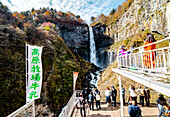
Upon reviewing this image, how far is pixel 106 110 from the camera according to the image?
600cm

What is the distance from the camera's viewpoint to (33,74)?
189 inches

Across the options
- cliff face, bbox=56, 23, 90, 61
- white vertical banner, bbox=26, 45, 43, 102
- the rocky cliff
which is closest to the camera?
white vertical banner, bbox=26, 45, 43, 102

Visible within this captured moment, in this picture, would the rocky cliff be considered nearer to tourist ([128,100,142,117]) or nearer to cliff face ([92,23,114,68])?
tourist ([128,100,142,117])

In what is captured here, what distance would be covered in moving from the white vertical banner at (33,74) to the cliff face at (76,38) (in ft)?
114

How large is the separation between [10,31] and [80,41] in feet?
95.1

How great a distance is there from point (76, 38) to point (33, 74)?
122 feet

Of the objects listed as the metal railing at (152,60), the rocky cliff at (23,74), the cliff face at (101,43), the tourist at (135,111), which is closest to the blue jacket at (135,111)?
the tourist at (135,111)

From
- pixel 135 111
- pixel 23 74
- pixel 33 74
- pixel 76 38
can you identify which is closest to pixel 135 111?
pixel 135 111

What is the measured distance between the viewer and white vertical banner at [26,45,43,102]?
14.9 feet

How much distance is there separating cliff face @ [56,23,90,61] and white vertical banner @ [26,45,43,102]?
34.6 m

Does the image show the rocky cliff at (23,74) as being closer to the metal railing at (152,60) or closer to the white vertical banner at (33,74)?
the white vertical banner at (33,74)

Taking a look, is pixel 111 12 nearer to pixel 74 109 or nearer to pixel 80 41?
pixel 80 41

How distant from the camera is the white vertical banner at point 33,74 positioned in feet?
14.9

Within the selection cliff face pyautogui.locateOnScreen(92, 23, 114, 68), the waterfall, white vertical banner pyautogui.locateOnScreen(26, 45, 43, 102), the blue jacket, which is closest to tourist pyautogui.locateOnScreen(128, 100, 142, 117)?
the blue jacket
